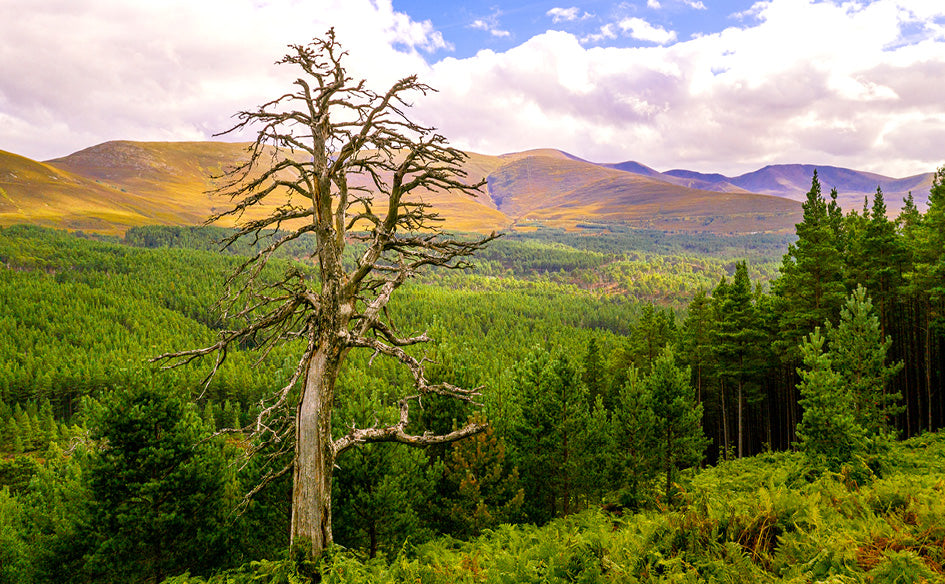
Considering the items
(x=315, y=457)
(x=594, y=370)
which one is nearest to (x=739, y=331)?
(x=594, y=370)

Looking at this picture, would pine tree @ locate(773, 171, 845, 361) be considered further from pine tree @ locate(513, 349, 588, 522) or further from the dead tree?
the dead tree

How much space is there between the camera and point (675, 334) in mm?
36938

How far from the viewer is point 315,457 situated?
24.3ft

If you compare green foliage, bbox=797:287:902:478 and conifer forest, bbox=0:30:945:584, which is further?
green foliage, bbox=797:287:902:478

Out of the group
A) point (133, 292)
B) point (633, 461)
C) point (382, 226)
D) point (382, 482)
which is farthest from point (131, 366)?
point (133, 292)

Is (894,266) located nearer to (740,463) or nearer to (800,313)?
(800,313)

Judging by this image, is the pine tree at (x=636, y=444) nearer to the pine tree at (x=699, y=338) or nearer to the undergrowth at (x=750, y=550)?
the pine tree at (x=699, y=338)

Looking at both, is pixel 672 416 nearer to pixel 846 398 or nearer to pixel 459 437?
pixel 846 398

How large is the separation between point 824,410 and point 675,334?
820 inches

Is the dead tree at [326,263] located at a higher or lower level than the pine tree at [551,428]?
higher

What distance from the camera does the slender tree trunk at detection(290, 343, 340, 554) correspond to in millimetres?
7270

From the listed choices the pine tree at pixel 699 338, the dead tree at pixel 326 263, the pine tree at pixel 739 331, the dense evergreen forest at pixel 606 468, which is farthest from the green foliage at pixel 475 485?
the pine tree at pixel 699 338

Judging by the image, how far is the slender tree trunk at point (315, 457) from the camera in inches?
286

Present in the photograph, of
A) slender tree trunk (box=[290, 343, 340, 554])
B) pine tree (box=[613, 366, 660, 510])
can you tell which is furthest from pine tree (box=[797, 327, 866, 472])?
slender tree trunk (box=[290, 343, 340, 554])
